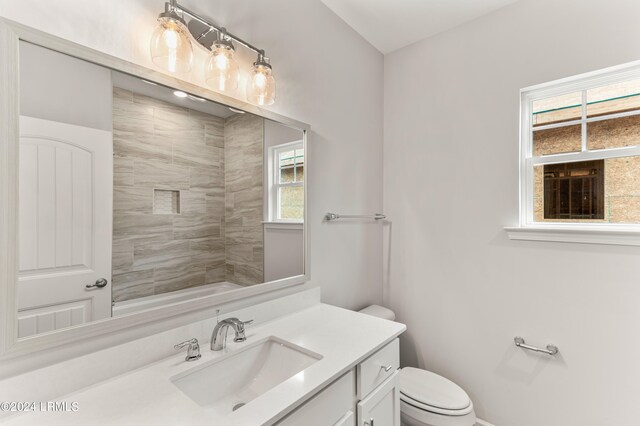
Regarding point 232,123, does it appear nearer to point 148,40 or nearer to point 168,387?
point 148,40

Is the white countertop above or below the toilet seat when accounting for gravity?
above

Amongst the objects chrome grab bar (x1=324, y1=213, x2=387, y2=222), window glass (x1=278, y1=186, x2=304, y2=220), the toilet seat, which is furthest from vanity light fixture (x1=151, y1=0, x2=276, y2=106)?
the toilet seat

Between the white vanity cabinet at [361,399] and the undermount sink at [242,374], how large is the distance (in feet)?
0.47

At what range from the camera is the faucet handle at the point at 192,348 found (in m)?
0.99

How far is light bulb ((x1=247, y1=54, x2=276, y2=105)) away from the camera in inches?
49.9

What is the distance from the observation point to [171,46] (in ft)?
3.18

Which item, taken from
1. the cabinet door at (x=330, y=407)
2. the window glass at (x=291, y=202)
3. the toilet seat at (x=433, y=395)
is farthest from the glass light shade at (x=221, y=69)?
the toilet seat at (x=433, y=395)

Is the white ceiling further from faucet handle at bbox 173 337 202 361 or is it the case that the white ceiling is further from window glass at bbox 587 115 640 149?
faucet handle at bbox 173 337 202 361

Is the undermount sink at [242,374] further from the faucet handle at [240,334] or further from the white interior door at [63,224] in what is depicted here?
the white interior door at [63,224]

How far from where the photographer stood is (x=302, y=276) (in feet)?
5.02

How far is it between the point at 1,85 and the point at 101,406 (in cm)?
86

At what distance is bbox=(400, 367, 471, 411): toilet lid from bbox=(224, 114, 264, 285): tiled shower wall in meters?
1.09

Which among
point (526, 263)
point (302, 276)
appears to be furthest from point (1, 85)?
point (526, 263)

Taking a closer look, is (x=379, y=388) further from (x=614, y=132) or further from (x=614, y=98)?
(x=614, y=98)
